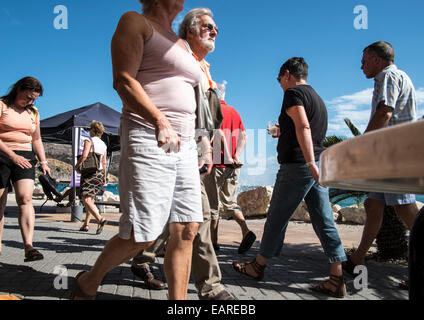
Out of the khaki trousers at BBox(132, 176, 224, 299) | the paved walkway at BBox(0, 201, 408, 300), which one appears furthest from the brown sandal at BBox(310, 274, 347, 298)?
the khaki trousers at BBox(132, 176, 224, 299)

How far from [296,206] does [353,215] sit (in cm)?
702

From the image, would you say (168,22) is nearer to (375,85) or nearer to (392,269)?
(375,85)

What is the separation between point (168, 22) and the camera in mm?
2197

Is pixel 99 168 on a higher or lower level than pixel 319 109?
lower

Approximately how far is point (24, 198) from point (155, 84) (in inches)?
93.6

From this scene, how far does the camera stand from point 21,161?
142 inches

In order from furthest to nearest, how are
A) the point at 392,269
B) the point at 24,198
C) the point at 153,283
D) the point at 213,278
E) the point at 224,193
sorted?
1. the point at 224,193
2. the point at 392,269
3. the point at 24,198
4. the point at 153,283
5. the point at 213,278

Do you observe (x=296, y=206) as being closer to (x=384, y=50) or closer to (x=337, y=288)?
(x=337, y=288)

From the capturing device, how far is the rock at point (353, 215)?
9141mm

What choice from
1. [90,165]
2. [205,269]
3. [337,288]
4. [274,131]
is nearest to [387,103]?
[274,131]

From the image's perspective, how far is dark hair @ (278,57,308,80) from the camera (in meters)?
3.27

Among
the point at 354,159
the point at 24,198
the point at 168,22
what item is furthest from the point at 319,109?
the point at 24,198

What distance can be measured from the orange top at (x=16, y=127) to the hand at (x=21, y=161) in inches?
7.3
